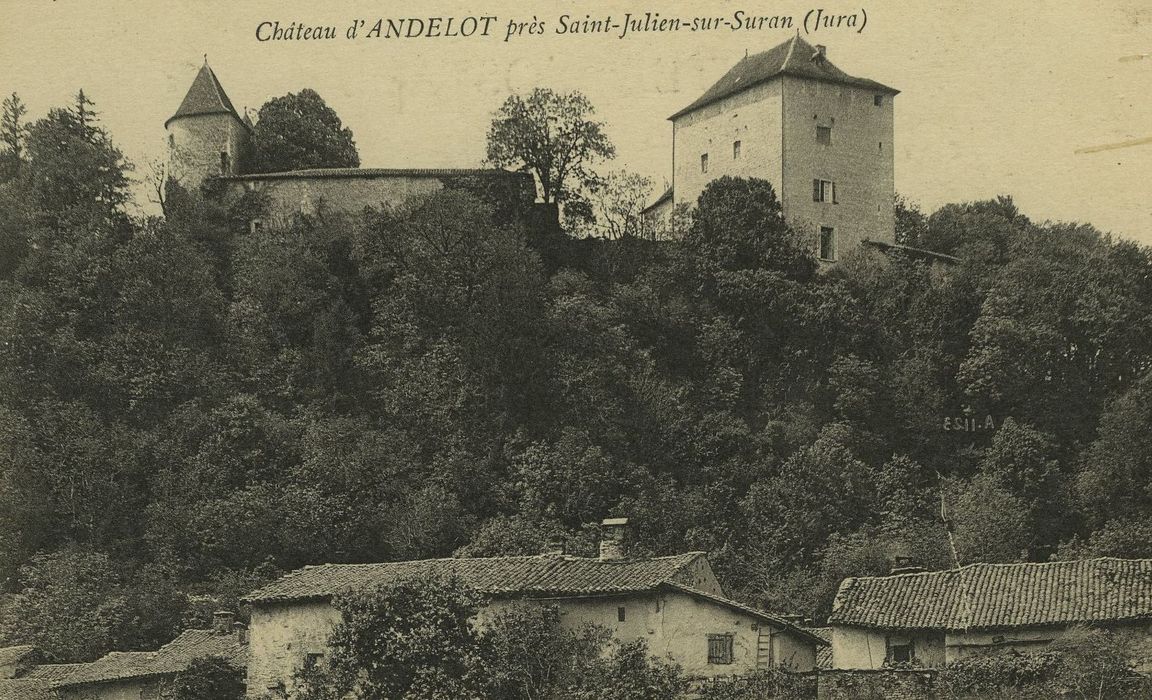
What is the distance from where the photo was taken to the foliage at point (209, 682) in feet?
117

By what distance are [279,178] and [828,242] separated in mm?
24398

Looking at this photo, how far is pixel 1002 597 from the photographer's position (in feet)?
114

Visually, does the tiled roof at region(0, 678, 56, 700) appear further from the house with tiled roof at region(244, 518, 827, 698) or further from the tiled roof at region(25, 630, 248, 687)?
the house with tiled roof at region(244, 518, 827, 698)

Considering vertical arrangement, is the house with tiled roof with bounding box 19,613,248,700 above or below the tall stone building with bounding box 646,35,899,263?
below

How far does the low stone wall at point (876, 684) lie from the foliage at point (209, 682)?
13.9 metres

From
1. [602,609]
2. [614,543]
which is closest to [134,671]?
[614,543]

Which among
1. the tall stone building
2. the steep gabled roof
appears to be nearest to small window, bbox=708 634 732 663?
the tall stone building

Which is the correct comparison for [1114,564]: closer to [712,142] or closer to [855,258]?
[855,258]

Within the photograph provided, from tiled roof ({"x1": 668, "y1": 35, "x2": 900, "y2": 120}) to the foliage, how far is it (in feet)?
120

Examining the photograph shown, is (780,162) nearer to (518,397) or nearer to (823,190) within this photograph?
(823,190)

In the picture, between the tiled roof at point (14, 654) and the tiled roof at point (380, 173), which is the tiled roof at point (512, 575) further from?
the tiled roof at point (380, 173)

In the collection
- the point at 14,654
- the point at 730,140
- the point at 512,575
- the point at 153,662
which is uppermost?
the point at 730,140

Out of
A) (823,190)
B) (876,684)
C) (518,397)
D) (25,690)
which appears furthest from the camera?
(823,190)

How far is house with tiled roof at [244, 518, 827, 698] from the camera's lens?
33656 mm
